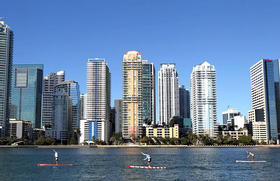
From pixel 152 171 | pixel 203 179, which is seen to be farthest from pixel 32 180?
pixel 203 179

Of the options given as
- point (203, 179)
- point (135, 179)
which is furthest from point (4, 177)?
point (203, 179)

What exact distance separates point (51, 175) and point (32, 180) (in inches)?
256

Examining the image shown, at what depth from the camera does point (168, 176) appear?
69.7 meters

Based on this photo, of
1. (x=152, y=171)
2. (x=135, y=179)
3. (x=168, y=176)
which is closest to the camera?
(x=135, y=179)

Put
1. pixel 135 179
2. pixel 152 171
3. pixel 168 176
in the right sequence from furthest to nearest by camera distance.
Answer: pixel 152 171
pixel 168 176
pixel 135 179

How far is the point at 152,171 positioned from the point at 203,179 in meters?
14.0

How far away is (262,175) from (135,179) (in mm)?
26487

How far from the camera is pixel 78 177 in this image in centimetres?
6906

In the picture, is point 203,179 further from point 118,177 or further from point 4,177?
point 4,177

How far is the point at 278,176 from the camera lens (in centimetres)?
7025

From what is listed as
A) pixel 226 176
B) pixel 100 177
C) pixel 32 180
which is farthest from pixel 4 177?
pixel 226 176

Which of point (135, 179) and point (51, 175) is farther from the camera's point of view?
point (51, 175)

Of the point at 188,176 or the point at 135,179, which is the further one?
the point at 188,176

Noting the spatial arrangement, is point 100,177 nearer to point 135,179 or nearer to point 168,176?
point 135,179
